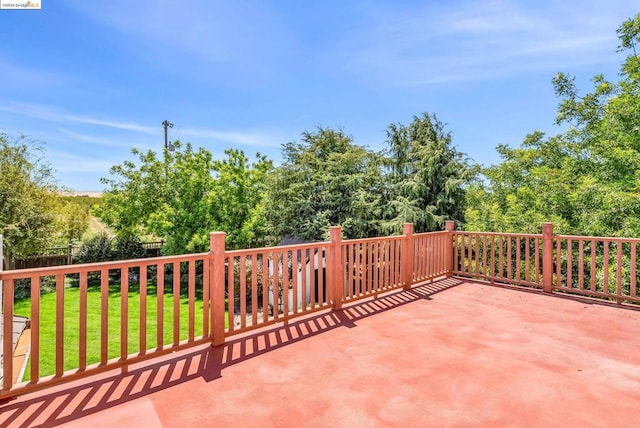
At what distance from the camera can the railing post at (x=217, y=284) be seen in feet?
8.68

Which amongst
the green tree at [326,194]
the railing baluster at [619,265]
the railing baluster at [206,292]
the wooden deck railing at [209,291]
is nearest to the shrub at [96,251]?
the wooden deck railing at [209,291]

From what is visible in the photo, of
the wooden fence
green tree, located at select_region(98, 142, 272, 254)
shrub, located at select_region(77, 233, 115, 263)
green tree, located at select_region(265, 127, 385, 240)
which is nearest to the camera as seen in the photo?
green tree, located at select_region(265, 127, 385, 240)

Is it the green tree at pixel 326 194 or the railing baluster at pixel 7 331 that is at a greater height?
the green tree at pixel 326 194

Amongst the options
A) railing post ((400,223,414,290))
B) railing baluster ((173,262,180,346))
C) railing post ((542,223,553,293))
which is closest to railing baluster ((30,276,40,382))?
railing baluster ((173,262,180,346))

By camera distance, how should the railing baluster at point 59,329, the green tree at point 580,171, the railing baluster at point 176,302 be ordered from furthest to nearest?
the green tree at point 580,171 < the railing baluster at point 176,302 < the railing baluster at point 59,329

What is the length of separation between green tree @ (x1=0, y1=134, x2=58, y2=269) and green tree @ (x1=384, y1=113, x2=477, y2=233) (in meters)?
11.7

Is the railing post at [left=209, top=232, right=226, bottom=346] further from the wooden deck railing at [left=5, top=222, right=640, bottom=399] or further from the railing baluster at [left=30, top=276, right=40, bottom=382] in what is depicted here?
the railing baluster at [left=30, top=276, right=40, bottom=382]

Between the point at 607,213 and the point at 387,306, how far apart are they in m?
7.36

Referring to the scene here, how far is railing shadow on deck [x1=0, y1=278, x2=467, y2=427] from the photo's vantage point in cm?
178

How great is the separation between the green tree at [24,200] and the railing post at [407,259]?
38.9 feet

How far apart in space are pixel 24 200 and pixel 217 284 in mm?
11334

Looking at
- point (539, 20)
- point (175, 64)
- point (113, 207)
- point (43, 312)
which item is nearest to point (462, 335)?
point (539, 20)

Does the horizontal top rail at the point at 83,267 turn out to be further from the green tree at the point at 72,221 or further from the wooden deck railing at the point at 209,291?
the green tree at the point at 72,221

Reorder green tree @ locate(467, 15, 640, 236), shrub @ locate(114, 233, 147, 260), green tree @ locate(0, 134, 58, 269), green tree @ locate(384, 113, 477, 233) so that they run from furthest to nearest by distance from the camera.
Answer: shrub @ locate(114, 233, 147, 260)
green tree @ locate(384, 113, 477, 233)
green tree @ locate(0, 134, 58, 269)
green tree @ locate(467, 15, 640, 236)
